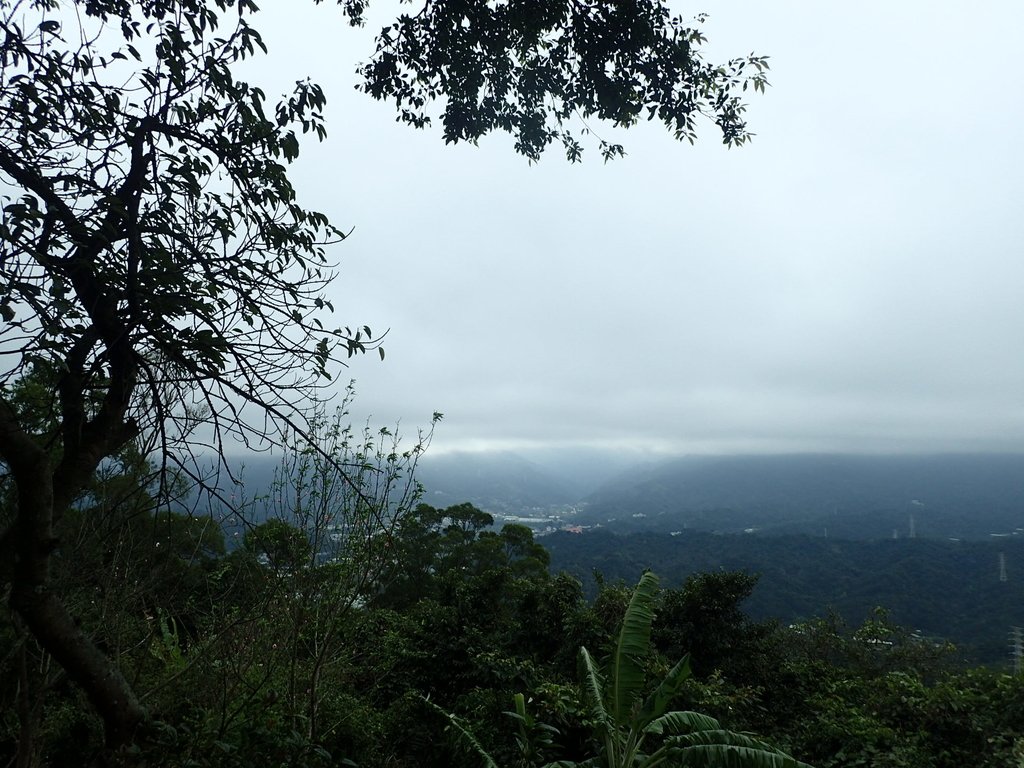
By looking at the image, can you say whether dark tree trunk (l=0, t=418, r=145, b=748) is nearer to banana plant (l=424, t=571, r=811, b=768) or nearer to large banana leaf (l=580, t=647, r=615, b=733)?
banana plant (l=424, t=571, r=811, b=768)

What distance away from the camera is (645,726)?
4391 mm

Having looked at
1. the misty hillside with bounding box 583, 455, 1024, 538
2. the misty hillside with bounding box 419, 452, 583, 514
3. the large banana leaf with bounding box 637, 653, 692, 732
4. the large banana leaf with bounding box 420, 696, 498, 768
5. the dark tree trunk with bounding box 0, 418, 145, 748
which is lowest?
the misty hillside with bounding box 583, 455, 1024, 538

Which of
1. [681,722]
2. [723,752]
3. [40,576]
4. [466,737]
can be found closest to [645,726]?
[681,722]

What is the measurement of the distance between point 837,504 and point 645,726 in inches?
7087

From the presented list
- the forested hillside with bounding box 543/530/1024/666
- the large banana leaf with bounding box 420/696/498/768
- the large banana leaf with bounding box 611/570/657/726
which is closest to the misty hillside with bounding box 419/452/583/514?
the large banana leaf with bounding box 420/696/498/768

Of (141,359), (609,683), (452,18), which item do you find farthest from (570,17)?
(609,683)

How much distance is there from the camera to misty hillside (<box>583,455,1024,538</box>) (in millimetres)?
100062

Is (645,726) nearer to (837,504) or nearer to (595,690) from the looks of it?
(595,690)

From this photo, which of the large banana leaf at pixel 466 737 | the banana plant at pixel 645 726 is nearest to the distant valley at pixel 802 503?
the large banana leaf at pixel 466 737

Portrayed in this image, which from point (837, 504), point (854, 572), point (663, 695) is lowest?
point (837, 504)

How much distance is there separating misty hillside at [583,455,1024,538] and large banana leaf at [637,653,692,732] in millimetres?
92214

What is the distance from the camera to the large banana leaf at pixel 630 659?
14.9 feet

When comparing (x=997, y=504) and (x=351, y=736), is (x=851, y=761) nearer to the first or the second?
(x=351, y=736)

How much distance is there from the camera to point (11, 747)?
417 centimetres
